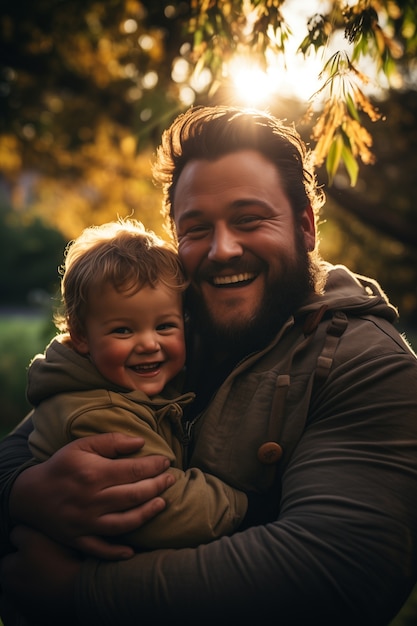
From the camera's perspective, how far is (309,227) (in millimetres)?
2924

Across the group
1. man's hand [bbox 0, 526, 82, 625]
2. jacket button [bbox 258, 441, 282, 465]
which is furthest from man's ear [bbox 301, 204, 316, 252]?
man's hand [bbox 0, 526, 82, 625]

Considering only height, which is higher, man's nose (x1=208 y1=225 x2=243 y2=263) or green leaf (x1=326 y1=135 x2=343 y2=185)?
green leaf (x1=326 y1=135 x2=343 y2=185)

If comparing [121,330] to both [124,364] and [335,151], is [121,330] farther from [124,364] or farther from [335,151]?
[335,151]

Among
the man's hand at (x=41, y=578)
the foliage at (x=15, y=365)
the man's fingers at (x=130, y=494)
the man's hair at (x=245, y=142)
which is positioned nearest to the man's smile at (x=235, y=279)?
the man's hair at (x=245, y=142)

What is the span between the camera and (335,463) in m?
2.01

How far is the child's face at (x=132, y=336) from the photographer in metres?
2.43

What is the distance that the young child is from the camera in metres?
2.26

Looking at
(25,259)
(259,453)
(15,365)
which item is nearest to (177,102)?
(259,453)

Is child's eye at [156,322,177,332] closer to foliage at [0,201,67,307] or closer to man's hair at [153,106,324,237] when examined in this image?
man's hair at [153,106,324,237]

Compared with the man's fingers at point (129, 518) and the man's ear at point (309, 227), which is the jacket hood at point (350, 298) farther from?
the man's fingers at point (129, 518)

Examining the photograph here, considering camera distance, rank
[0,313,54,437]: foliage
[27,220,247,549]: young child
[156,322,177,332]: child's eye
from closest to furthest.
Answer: [27,220,247,549]: young child < [156,322,177,332]: child's eye < [0,313,54,437]: foliage

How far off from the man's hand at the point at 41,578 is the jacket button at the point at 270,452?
702 millimetres

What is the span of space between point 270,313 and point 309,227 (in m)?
0.55

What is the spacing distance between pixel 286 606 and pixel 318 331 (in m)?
0.94
